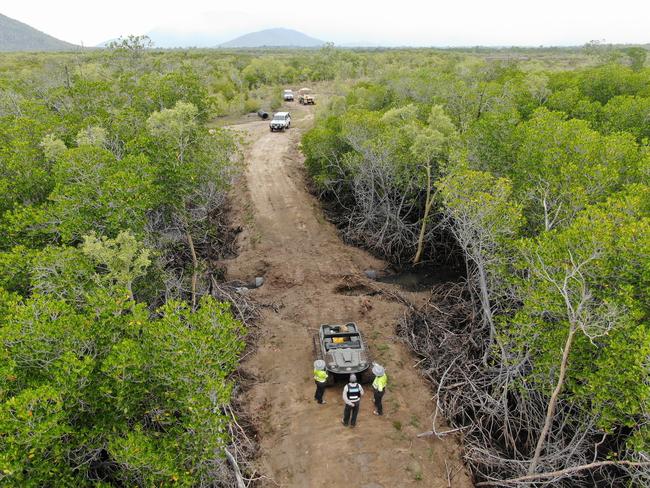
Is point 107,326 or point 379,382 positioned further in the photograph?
point 379,382

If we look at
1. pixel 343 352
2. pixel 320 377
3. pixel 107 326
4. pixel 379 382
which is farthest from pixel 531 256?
pixel 107 326

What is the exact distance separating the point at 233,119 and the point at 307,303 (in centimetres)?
3979

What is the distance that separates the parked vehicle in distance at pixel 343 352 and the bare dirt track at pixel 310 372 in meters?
0.73

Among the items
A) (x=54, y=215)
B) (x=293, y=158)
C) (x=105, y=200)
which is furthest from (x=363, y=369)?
(x=293, y=158)

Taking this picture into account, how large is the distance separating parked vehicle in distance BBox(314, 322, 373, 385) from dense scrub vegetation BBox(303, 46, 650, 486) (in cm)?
275

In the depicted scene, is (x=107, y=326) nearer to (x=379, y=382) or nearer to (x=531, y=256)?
(x=379, y=382)

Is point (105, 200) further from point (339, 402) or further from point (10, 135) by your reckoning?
point (339, 402)

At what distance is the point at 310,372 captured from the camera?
48.7ft

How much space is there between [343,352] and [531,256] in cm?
667

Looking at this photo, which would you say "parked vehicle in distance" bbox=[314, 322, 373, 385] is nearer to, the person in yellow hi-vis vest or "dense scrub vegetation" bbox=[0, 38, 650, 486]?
the person in yellow hi-vis vest

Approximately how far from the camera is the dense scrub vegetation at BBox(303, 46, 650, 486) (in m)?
9.73

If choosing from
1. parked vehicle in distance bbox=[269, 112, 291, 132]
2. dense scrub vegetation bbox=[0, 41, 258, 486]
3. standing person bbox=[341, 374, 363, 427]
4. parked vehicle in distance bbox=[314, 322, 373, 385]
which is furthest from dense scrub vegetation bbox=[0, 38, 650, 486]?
parked vehicle in distance bbox=[269, 112, 291, 132]

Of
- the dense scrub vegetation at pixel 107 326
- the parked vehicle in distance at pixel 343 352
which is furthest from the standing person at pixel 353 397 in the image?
the dense scrub vegetation at pixel 107 326

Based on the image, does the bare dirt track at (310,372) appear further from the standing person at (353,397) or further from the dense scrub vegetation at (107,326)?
the dense scrub vegetation at (107,326)
